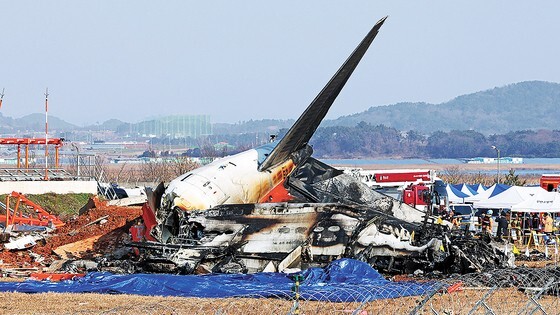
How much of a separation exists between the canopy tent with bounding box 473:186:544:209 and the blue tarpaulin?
21.8 m

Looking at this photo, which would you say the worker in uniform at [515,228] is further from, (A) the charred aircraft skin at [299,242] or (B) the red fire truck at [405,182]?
(A) the charred aircraft skin at [299,242]

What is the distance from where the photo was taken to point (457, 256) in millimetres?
28625

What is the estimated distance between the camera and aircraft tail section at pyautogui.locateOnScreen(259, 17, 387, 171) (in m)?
36.1

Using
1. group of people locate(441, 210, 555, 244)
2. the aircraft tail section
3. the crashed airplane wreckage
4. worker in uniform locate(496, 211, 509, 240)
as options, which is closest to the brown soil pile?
the crashed airplane wreckage

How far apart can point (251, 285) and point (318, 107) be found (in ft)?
41.6

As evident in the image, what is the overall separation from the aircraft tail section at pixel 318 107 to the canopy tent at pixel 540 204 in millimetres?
13610

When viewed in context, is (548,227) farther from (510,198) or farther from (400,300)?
(400,300)

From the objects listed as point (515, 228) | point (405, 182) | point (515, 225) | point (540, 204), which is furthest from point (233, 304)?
point (405, 182)

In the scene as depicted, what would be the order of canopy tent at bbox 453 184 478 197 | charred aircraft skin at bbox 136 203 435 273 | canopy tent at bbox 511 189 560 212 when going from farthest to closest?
canopy tent at bbox 453 184 478 197 < canopy tent at bbox 511 189 560 212 < charred aircraft skin at bbox 136 203 435 273

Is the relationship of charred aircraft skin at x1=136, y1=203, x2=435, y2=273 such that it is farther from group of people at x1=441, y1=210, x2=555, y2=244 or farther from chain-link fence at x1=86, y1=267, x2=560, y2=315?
group of people at x1=441, y1=210, x2=555, y2=244

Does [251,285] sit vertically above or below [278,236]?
below

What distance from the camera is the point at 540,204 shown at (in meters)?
46.6

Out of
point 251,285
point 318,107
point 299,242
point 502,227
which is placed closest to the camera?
point 251,285

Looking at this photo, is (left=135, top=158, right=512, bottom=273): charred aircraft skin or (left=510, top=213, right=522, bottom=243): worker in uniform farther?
(left=510, top=213, right=522, bottom=243): worker in uniform
